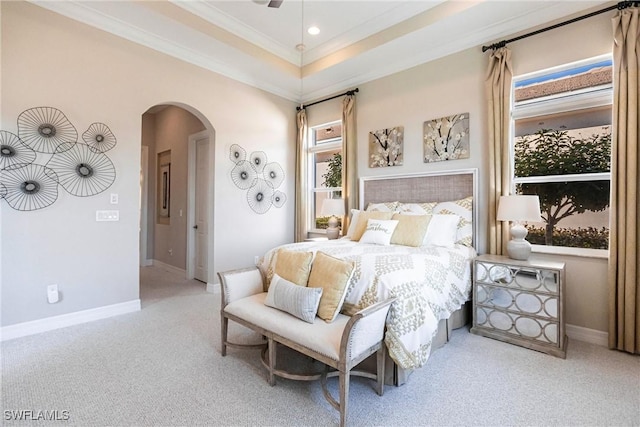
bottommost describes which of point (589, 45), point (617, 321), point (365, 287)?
point (617, 321)

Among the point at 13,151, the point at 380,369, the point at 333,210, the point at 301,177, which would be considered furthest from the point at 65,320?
the point at 301,177

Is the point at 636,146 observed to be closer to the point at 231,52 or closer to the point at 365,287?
the point at 365,287

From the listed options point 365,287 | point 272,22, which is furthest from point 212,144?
point 365,287

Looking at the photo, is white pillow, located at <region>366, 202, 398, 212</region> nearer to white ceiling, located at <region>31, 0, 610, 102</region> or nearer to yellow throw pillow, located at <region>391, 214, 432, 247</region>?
yellow throw pillow, located at <region>391, 214, 432, 247</region>

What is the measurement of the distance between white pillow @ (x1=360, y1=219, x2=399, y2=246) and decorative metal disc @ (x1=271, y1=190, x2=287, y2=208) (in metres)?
2.14

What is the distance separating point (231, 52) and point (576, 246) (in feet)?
15.1

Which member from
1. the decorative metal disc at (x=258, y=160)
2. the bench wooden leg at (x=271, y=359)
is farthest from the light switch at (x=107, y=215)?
the bench wooden leg at (x=271, y=359)

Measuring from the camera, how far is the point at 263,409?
1.80 metres

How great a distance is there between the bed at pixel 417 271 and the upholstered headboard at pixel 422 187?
11mm

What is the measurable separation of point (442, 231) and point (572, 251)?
1.23 m

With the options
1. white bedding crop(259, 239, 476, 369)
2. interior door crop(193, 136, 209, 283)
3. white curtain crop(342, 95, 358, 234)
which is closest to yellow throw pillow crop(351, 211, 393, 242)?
white bedding crop(259, 239, 476, 369)

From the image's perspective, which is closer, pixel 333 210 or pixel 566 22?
pixel 566 22

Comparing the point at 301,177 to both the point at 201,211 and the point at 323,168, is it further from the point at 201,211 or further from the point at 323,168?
the point at 201,211

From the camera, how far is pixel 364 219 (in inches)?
144
